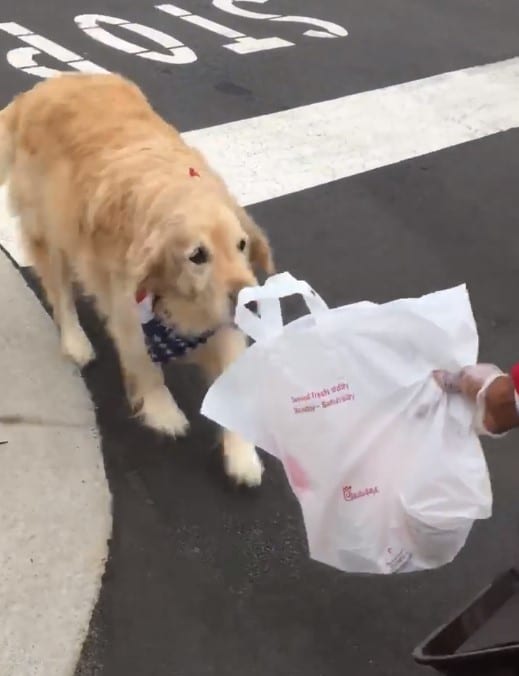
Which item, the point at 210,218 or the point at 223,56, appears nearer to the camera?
the point at 210,218

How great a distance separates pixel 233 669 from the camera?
2.32m

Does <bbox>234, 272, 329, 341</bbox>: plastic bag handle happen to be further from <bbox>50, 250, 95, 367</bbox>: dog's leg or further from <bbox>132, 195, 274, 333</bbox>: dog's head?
<bbox>50, 250, 95, 367</bbox>: dog's leg

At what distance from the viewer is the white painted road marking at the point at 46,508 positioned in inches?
92.2

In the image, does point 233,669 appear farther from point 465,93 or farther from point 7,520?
point 465,93

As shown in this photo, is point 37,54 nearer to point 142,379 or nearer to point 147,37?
point 147,37

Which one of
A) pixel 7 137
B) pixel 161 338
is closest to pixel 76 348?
pixel 161 338

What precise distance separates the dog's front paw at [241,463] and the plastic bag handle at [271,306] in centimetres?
91

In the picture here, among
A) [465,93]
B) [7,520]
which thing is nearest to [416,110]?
[465,93]

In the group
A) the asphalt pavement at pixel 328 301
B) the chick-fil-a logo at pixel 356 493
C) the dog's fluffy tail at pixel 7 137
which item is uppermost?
the dog's fluffy tail at pixel 7 137

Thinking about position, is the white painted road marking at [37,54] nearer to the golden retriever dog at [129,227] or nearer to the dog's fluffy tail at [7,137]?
the dog's fluffy tail at [7,137]

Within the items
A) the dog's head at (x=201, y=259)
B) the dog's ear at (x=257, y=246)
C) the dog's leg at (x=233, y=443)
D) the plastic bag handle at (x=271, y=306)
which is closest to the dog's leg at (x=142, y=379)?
the dog's leg at (x=233, y=443)

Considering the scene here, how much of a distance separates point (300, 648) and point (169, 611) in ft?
1.26

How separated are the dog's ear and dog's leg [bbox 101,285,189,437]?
0.46 meters

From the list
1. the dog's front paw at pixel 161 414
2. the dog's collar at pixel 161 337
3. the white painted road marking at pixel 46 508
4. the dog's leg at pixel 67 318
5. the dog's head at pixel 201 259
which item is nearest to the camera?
the white painted road marking at pixel 46 508
